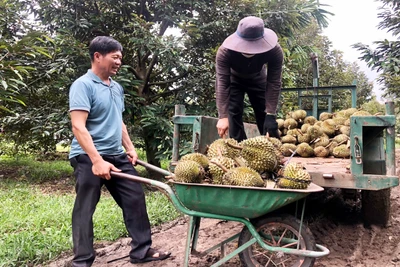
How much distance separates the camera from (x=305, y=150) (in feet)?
12.0

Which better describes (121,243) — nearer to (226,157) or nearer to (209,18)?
(226,157)

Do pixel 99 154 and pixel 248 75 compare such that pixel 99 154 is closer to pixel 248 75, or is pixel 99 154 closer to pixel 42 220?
pixel 248 75

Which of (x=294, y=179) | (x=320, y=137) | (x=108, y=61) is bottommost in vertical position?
(x=294, y=179)

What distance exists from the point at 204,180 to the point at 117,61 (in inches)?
47.0

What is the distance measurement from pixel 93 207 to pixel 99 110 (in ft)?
2.49

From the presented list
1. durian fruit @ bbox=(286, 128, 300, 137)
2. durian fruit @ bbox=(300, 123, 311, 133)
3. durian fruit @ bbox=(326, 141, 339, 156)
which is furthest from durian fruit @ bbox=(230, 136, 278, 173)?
durian fruit @ bbox=(300, 123, 311, 133)

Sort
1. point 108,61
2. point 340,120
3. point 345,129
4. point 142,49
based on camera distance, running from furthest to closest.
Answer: point 142,49
point 340,120
point 345,129
point 108,61

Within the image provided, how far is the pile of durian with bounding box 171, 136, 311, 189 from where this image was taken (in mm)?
2119

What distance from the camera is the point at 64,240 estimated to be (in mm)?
3443

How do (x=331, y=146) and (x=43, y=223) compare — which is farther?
(x=43, y=223)

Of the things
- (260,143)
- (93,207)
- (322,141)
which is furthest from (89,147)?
(322,141)

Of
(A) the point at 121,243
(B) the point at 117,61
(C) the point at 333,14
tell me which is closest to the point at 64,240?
(A) the point at 121,243

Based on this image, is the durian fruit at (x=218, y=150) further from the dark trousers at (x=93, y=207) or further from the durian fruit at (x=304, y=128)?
the durian fruit at (x=304, y=128)

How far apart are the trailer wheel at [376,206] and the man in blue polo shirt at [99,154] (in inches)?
76.9
